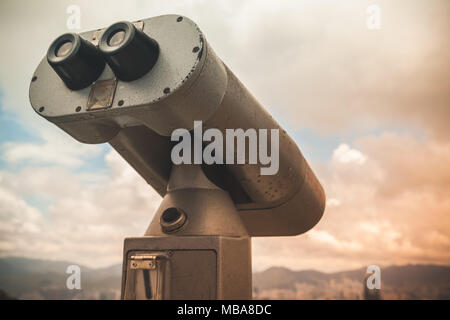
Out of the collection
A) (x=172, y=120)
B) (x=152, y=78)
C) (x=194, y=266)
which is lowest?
(x=194, y=266)

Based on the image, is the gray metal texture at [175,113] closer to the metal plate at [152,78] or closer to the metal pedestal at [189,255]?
the metal plate at [152,78]

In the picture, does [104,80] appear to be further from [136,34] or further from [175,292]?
[175,292]

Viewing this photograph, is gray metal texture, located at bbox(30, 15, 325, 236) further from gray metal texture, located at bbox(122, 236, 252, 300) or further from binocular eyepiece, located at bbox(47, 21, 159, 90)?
gray metal texture, located at bbox(122, 236, 252, 300)

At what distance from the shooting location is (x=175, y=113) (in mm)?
1197

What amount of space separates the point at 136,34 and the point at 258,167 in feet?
2.32

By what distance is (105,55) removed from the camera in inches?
A: 46.4

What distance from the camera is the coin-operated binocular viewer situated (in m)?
1.19

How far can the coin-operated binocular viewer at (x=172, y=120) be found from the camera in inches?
46.8

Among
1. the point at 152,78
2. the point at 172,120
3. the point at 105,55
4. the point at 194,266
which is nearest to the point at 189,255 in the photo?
the point at 194,266

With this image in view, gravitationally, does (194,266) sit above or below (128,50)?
below

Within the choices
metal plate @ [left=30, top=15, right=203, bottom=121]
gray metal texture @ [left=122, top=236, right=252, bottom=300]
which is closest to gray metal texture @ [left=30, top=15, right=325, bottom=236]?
metal plate @ [left=30, top=15, right=203, bottom=121]

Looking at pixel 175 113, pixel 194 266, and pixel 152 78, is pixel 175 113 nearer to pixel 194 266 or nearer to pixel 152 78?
pixel 152 78

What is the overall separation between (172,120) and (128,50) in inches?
9.8
